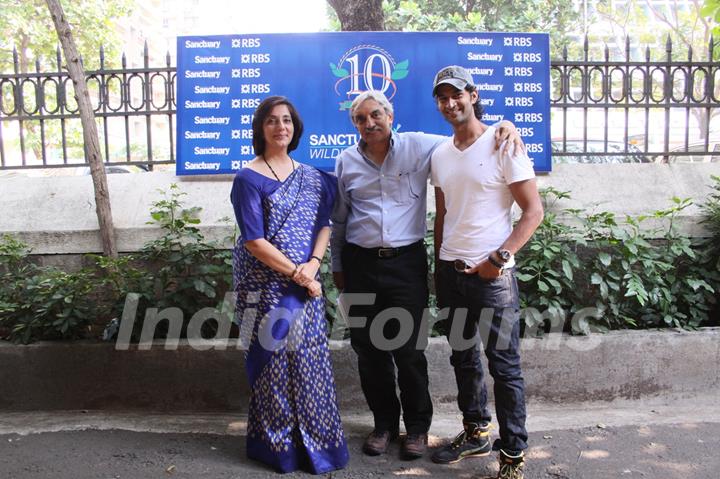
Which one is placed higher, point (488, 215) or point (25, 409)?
point (488, 215)

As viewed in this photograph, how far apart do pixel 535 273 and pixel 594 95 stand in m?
1.90

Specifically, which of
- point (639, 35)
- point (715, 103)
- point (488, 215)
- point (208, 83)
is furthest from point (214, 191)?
point (639, 35)

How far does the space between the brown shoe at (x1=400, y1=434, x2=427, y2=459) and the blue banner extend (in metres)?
2.37

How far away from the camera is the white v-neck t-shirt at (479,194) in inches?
110

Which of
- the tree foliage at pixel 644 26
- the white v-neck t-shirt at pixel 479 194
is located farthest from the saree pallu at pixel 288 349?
the tree foliage at pixel 644 26

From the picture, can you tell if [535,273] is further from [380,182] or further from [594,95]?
[594,95]

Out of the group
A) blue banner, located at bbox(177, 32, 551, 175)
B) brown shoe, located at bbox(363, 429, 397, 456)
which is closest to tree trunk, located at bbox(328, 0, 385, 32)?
blue banner, located at bbox(177, 32, 551, 175)

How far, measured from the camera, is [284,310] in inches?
122

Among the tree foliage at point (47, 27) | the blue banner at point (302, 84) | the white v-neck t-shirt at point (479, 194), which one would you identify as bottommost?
the white v-neck t-shirt at point (479, 194)

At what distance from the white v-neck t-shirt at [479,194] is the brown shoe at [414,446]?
3.22ft

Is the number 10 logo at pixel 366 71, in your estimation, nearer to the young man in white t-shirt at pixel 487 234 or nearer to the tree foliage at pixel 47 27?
the young man in white t-shirt at pixel 487 234

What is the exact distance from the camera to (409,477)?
3068 millimetres

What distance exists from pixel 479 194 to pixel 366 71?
2422 millimetres

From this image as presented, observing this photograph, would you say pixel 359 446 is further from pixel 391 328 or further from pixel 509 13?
pixel 509 13
